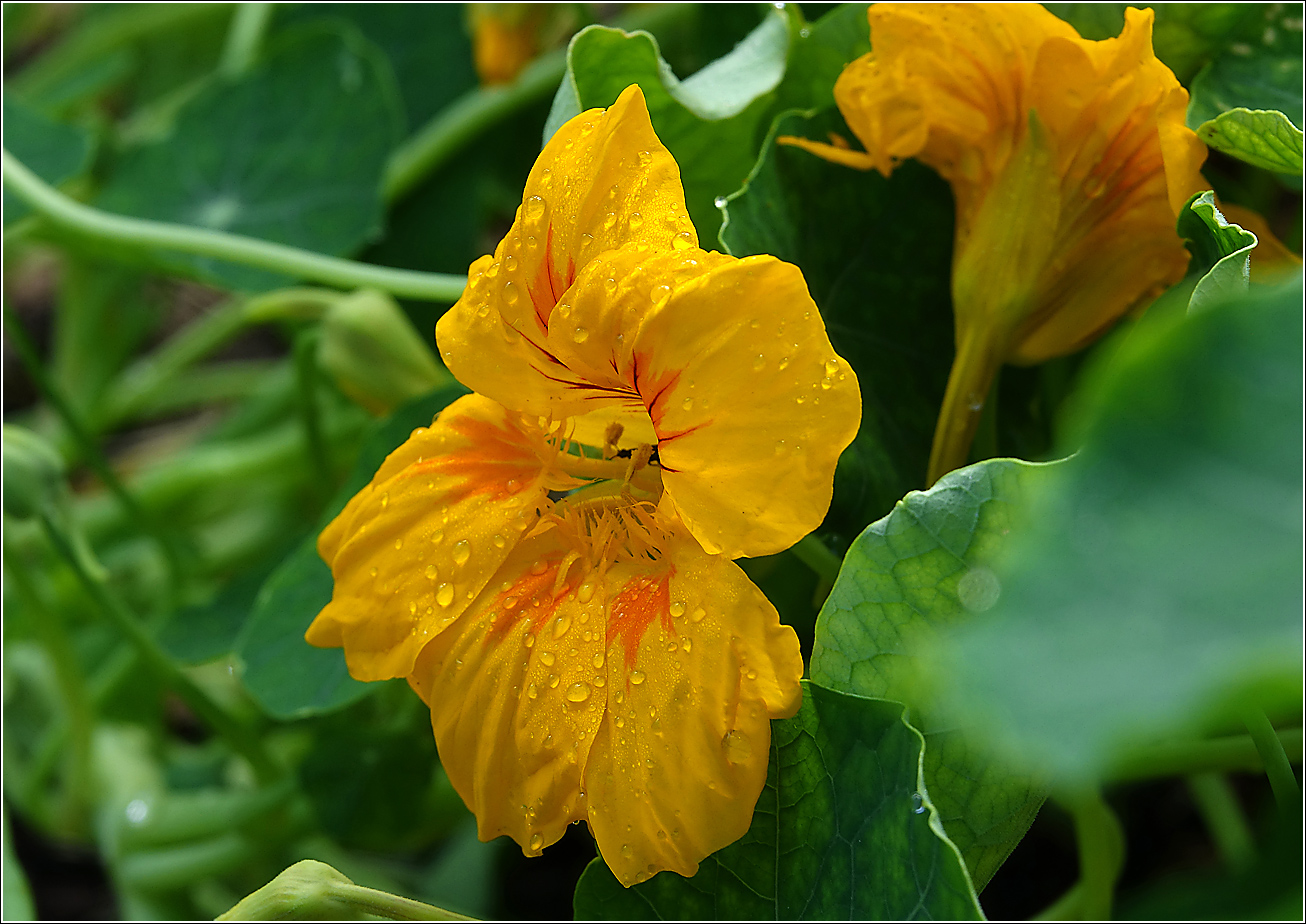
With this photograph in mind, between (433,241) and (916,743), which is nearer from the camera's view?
(916,743)

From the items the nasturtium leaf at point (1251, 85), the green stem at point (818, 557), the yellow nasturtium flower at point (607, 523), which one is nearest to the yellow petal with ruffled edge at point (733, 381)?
the yellow nasturtium flower at point (607, 523)

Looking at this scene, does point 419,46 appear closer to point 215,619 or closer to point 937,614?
point 215,619

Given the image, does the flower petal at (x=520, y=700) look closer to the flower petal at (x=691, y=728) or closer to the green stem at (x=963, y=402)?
the flower petal at (x=691, y=728)

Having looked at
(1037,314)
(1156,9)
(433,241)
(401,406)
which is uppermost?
(1156,9)

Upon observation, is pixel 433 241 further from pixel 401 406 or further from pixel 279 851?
pixel 279 851

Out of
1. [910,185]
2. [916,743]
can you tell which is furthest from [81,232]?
[916,743]

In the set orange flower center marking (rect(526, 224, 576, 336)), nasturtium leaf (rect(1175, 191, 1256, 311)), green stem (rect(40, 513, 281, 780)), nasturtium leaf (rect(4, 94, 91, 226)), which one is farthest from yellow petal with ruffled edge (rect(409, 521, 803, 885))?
nasturtium leaf (rect(4, 94, 91, 226))
